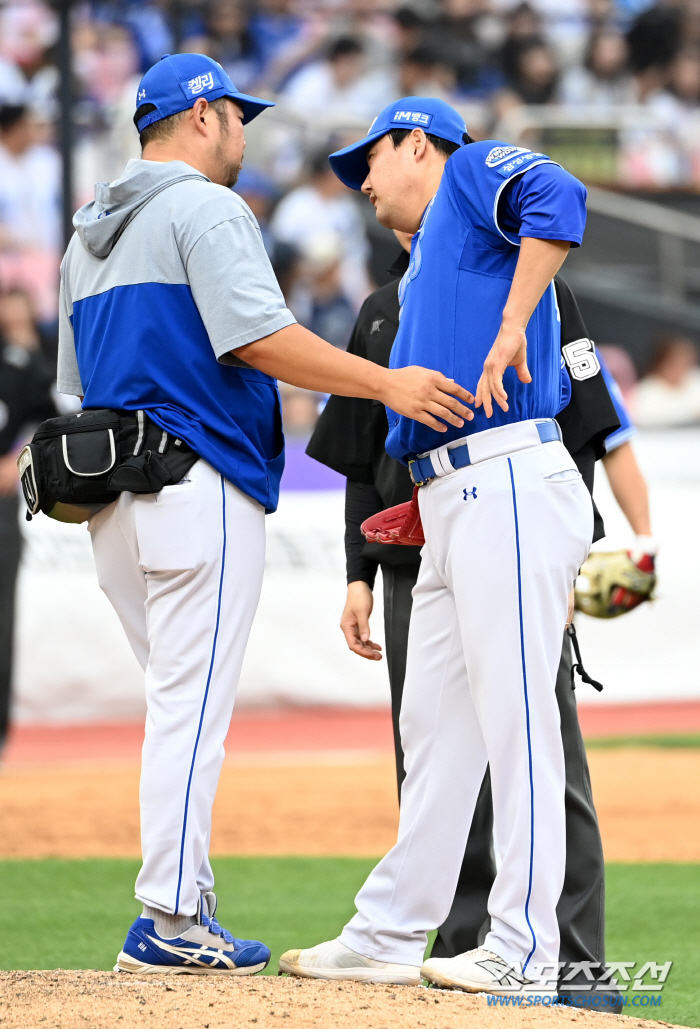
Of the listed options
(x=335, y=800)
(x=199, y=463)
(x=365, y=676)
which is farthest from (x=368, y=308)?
(x=365, y=676)

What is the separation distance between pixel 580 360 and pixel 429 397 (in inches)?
33.0

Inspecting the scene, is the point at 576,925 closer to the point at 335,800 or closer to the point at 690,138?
the point at 335,800

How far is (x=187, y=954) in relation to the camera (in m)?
3.03

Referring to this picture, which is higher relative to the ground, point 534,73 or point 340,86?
point 534,73

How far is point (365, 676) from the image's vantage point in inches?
386

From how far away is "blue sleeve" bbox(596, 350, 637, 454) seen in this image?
355 cm

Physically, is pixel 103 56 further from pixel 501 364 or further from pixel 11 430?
pixel 501 364

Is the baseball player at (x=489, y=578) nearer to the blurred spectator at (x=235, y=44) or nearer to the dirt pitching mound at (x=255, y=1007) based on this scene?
the dirt pitching mound at (x=255, y=1007)

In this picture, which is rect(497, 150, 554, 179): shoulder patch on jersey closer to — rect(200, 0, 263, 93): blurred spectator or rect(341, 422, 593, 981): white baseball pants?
rect(341, 422, 593, 981): white baseball pants

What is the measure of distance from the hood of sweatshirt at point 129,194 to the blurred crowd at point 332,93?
7.54 m

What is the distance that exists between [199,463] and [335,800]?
4298 mm

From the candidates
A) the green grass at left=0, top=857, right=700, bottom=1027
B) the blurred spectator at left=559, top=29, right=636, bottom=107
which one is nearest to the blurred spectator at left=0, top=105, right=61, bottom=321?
the blurred spectator at left=559, top=29, right=636, bottom=107

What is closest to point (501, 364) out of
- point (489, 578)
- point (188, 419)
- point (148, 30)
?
point (489, 578)

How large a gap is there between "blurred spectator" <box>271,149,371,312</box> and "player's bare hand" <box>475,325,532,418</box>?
31.5 ft
